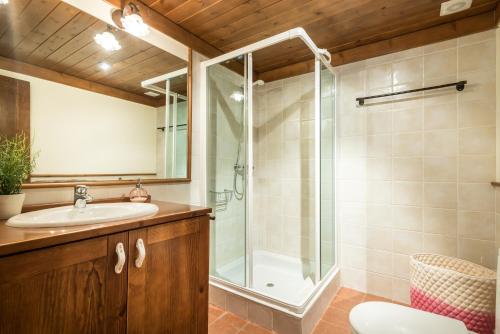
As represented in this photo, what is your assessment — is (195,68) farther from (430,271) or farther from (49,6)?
(430,271)

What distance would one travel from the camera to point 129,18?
4.99 ft

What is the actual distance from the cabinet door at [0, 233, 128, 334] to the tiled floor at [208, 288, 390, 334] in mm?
1017

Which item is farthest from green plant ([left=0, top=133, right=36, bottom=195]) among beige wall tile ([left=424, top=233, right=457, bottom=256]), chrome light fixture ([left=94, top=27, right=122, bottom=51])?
beige wall tile ([left=424, top=233, right=457, bottom=256])

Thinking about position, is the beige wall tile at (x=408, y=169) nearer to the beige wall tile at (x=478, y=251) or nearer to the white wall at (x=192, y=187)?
the beige wall tile at (x=478, y=251)

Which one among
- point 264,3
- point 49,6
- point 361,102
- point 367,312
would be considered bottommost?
point 367,312

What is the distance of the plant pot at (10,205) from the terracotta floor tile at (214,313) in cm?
139

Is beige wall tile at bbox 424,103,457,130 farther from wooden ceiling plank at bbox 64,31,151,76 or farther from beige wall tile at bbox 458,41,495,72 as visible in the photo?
wooden ceiling plank at bbox 64,31,151,76

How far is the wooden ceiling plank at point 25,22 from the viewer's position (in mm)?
1142

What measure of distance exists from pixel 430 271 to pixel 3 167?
2355mm

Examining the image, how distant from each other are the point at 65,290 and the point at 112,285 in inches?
5.7

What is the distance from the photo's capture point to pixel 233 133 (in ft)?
7.09

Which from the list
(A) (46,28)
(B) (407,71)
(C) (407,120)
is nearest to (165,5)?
(A) (46,28)

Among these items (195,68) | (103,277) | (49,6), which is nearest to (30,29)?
(49,6)

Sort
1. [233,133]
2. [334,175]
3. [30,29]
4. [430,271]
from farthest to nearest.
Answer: [334,175] < [233,133] < [430,271] < [30,29]
